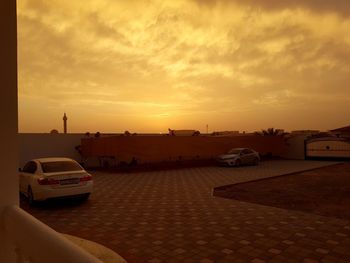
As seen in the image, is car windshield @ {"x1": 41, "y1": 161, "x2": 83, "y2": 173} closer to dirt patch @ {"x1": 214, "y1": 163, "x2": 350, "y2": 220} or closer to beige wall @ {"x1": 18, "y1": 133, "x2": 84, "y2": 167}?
dirt patch @ {"x1": 214, "y1": 163, "x2": 350, "y2": 220}

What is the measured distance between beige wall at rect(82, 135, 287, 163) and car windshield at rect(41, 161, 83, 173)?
12.0 metres

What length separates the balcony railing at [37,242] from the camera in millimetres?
1396

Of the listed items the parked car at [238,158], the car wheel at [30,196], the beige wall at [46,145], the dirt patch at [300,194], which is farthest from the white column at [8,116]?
the parked car at [238,158]

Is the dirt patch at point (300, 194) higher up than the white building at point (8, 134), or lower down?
lower down

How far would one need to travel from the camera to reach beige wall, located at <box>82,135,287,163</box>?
2308 centimetres

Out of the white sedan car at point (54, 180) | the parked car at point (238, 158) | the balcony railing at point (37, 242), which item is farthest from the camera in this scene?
the parked car at point (238, 158)

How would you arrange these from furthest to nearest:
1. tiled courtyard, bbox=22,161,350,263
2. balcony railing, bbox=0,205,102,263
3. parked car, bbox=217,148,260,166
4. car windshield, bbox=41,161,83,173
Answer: parked car, bbox=217,148,260,166 < car windshield, bbox=41,161,83,173 < tiled courtyard, bbox=22,161,350,263 < balcony railing, bbox=0,205,102,263

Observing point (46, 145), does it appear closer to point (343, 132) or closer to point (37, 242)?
point (37, 242)

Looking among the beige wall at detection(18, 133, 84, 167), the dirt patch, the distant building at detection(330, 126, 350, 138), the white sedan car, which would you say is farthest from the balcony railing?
the distant building at detection(330, 126, 350, 138)

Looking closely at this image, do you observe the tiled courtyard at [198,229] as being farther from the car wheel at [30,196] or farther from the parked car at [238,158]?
the parked car at [238,158]

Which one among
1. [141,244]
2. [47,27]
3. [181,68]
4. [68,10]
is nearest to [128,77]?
[181,68]

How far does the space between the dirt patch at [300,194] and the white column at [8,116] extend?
29.4 feet

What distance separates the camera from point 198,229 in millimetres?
7559

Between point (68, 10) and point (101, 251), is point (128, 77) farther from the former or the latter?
point (101, 251)
